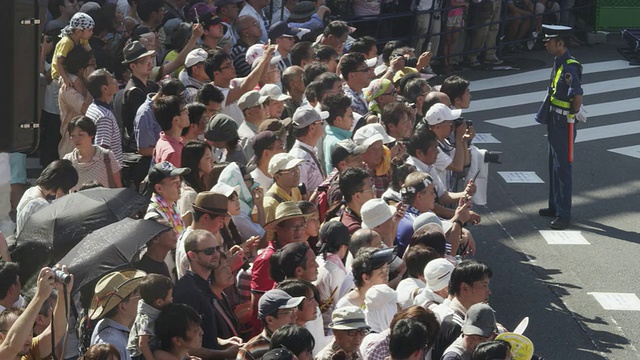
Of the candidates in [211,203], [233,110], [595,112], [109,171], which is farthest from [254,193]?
[595,112]

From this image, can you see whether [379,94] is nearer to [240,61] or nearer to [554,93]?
[240,61]

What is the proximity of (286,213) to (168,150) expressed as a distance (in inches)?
61.7

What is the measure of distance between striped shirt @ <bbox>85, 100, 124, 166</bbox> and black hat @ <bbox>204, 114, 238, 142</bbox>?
888 millimetres

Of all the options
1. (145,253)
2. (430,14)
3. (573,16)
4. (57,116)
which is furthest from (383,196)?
(573,16)

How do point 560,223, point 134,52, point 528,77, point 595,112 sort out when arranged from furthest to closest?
point 528,77, point 595,112, point 560,223, point 134,52

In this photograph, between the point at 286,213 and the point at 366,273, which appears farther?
the point at 286,213

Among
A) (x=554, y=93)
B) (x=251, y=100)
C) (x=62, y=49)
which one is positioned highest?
(x=62, y=49)

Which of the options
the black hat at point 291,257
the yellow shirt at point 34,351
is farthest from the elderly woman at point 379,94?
the yellow shirt at point 34,351

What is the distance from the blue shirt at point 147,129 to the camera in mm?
10023

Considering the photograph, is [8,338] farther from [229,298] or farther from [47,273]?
[229,298]

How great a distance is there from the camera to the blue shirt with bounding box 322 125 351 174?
34.8 ft

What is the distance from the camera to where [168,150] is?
943 cm

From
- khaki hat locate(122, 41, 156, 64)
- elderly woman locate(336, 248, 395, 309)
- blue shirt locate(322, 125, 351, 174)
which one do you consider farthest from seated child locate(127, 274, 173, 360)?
khaki hat locate(122, 41, 156, 64)

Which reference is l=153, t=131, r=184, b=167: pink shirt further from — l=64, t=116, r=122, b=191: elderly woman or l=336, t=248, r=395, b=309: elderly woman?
l=336, t=248, r=395, b=309: elderly woman
